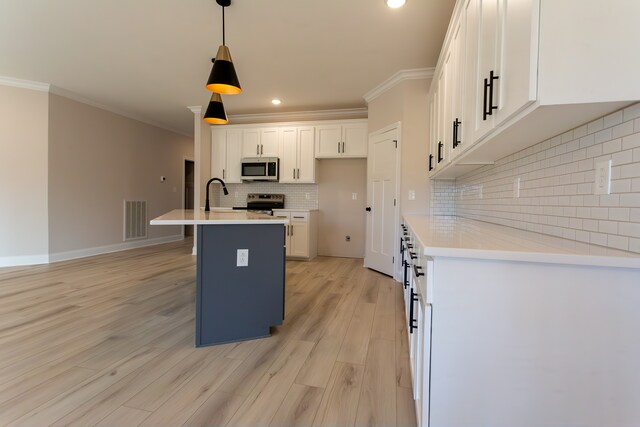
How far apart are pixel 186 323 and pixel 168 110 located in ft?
14.2

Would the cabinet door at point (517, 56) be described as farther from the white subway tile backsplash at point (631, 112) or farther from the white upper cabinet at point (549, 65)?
the white subway tile backsplash at point (631, 112)

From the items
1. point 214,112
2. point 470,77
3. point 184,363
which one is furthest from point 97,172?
point 470,77

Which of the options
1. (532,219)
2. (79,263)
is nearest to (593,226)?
(532,219)

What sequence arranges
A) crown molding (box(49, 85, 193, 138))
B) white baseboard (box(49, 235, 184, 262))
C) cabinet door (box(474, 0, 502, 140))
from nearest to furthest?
cabinet door (box(474, 0, 502, 140)) → crown molding (box(49, 85, 193, 138)) → white baseboard (box(49, 235, 184, 262))

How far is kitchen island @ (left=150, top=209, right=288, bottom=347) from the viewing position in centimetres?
202

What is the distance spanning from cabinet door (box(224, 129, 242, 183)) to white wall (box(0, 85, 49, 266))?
99.0 inches

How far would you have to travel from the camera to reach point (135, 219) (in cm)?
592

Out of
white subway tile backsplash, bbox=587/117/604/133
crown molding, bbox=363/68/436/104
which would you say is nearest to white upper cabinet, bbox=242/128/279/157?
crown molding, bbox=363/68/436/104

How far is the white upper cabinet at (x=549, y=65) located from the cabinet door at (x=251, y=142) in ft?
13.6

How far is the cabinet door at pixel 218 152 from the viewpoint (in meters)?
5.40

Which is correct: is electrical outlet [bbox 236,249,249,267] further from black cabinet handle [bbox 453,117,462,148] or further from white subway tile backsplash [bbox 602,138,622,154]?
white subway tile backsplash [bbox 602,138,622,154]

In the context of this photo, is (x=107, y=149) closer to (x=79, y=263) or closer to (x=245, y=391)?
(x=79, y=263)

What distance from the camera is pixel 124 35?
117 inches

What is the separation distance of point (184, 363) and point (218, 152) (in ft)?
13.9
